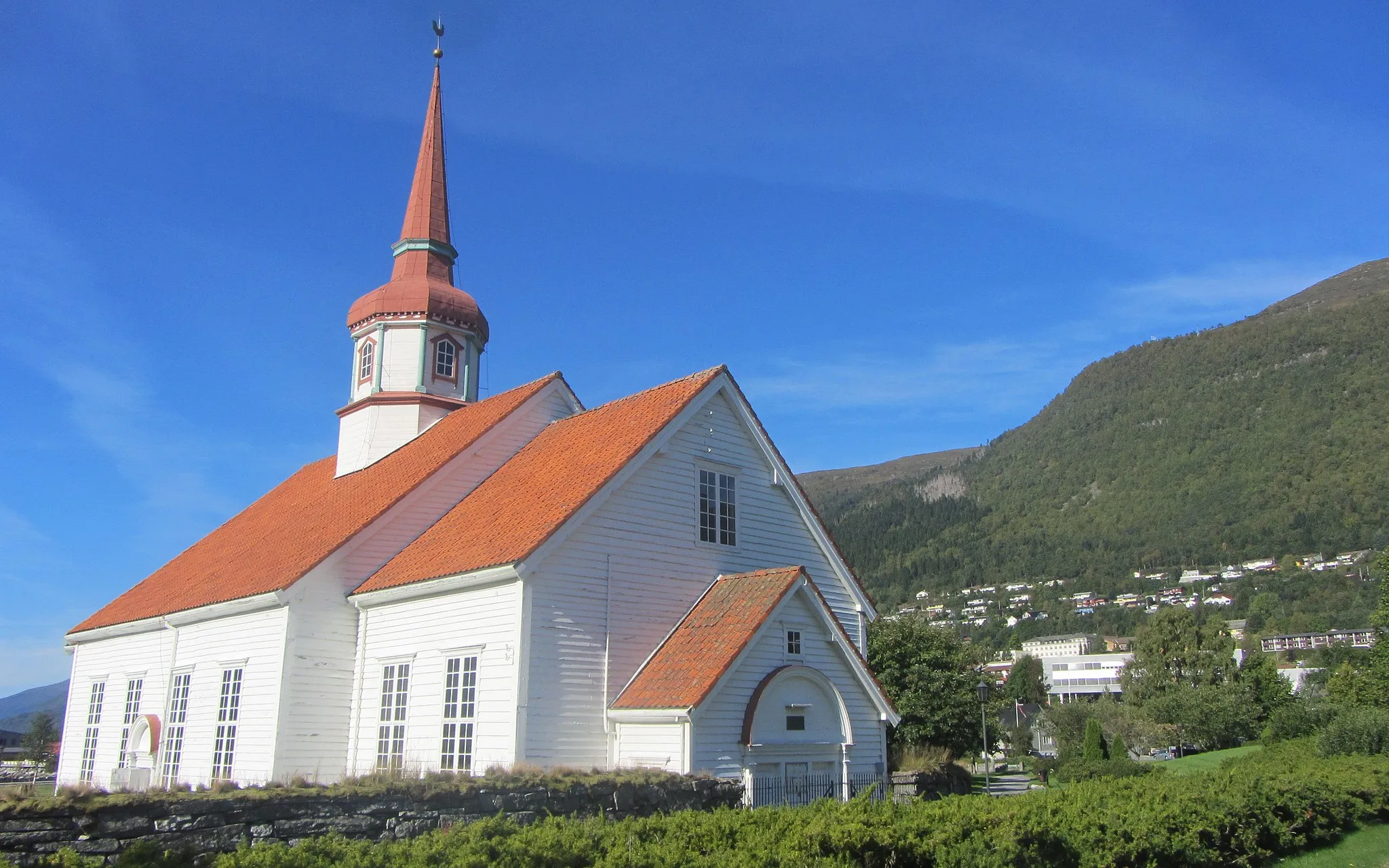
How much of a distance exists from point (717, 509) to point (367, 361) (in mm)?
13881

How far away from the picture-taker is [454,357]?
99.9ft

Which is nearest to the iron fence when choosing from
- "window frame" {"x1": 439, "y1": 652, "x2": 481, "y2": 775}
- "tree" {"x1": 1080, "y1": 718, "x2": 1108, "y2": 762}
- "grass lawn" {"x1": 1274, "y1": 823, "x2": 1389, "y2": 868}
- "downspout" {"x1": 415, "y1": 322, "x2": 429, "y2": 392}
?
"window frame" {"x1": 439, "y1": 652, "x2": 481, "y2": 775}

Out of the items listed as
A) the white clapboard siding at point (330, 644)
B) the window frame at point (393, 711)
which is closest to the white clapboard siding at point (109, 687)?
the white clapboard siding at point (330, 644)

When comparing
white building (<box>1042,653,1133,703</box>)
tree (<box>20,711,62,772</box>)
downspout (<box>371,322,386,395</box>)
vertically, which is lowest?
tree (<box>20,711,62,772</box>)

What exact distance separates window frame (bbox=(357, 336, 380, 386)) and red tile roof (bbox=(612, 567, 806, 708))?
14.3 metres

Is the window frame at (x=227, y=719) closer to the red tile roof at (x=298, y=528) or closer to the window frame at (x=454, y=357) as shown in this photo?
the red tile roof at (x=298, y=528)

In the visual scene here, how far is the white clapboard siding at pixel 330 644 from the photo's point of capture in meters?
20.2

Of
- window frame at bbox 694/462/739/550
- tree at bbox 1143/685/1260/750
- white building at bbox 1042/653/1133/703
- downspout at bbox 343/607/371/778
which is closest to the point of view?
downspout at bbox 343/607/371/778

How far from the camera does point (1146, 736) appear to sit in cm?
6538

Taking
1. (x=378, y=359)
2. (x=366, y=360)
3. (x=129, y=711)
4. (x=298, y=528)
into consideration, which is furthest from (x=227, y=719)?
(x=366, y=360)

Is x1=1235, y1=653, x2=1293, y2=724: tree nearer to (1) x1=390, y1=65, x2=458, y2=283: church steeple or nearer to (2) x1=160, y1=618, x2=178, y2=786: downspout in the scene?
(1) x1=390, y1=65, x2=458, y2=283: church steeple

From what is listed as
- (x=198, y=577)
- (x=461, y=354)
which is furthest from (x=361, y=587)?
(x=461, y=354)

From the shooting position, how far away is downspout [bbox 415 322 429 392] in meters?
29.6

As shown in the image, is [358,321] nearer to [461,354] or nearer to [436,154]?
[461,354]
